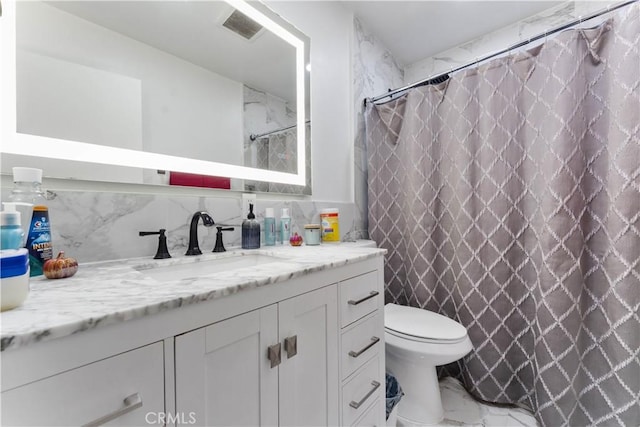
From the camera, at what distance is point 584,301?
1.16 meters

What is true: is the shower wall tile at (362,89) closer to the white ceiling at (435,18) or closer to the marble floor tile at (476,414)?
the white ceiling at (435,18)

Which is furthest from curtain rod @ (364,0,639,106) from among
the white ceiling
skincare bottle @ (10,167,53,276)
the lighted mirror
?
skincare bottle @ (10,167,53,276)

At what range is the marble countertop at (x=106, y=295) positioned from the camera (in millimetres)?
361

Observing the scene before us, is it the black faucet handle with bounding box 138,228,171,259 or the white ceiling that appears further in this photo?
the white ceiling

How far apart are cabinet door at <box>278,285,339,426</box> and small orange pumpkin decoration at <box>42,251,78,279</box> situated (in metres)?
0.52

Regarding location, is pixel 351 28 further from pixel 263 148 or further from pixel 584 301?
pixel 584 301

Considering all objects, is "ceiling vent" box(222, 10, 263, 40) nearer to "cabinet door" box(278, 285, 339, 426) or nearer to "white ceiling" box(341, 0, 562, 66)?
"white ceiling" box(341, 0, 562, 66)

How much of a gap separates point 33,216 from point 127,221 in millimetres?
233

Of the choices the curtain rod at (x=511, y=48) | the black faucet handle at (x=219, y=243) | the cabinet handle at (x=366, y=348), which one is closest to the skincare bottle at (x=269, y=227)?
the black faucet handle at (x=219, y=243)

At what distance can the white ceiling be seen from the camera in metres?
1.75

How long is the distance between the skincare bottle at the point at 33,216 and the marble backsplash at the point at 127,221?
51 millimetres

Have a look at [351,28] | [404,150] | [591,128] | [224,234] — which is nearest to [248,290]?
[224,234]

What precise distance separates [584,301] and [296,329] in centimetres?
131

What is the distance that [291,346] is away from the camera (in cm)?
68
